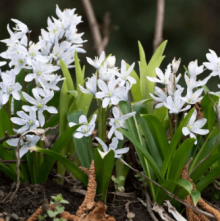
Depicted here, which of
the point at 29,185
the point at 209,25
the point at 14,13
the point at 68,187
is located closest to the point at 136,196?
the point at 68,187

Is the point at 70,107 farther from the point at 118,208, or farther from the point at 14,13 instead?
the point at 14,13

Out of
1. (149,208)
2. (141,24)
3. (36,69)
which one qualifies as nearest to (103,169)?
(149,208)

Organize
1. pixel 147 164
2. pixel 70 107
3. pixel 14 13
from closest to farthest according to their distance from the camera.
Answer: pixel 147 164, pixel 70 107, pixel 14 13

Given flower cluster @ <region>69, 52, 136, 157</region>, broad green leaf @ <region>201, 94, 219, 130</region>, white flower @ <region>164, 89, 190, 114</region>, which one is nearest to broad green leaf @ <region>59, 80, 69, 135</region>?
flower cluster @ <region>69, 52, 136, 157</region>

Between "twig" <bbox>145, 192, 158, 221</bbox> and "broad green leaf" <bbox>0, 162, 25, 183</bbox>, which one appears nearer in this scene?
"twig" <bbox>145, 192, 158, 221</bbox>

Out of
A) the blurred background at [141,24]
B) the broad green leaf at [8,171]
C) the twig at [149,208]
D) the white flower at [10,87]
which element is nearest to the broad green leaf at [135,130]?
the twig at [149,208]

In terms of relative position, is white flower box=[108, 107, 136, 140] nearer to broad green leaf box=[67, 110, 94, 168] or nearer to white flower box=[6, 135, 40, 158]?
broad green leaf box=[67, 110, 94, 168]

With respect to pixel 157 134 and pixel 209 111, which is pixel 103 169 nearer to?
pixel 157 134

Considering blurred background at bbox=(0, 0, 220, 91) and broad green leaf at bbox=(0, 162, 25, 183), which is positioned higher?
blurred background at bbox=(0, 0, 220, 91)
